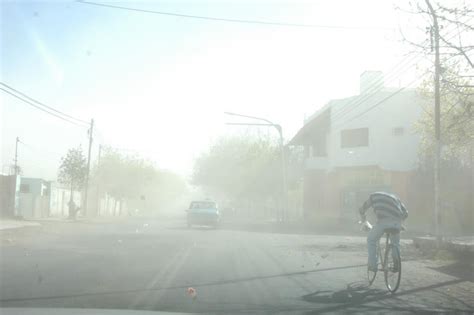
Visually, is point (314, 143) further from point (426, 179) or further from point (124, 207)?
point (124, 207)

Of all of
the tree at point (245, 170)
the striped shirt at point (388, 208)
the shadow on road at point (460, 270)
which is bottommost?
the shadow on road at point (460, 270)

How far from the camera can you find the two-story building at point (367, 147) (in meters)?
34.8

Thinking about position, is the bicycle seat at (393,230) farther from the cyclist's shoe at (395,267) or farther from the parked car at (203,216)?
the parked car at (203,216)

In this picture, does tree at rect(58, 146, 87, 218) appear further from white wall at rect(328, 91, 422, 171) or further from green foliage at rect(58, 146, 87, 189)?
white wall at rect(328, 91, 422, 171)

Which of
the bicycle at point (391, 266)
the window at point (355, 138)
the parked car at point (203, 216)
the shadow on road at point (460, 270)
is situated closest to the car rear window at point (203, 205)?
the parked car at point (203, 216)

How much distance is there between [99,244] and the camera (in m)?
16.8

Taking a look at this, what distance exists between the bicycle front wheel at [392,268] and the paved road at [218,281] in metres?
0.20

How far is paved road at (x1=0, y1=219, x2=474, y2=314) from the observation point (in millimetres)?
7465

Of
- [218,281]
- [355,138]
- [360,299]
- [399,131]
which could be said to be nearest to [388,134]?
[399,131]

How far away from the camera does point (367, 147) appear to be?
36.8 metres

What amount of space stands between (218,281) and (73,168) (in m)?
30.3

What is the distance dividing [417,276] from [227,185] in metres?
51.1

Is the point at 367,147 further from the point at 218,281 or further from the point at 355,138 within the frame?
the point at 218,281

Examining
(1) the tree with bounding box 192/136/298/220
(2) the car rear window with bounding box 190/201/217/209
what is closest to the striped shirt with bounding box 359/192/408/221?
(2) the car rear window with bounding box 190/201/217/209
